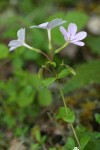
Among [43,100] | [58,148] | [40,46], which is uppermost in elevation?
A: [40,46]

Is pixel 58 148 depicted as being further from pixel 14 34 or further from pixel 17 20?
pixel 17 20

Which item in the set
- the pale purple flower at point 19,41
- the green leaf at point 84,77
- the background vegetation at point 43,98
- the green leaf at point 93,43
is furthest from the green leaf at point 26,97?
the pale purple flower at point 19,41

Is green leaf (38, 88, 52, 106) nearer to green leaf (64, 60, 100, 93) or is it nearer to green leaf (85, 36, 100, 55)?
green leaf (64, 60, 100, 93)

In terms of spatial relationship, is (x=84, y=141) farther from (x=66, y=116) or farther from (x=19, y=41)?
(x=19, y=41)

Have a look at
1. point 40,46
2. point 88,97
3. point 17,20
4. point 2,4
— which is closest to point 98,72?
point 88,97

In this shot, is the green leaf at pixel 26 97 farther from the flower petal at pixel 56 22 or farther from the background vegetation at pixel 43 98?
the flower petal at pixel 56 22

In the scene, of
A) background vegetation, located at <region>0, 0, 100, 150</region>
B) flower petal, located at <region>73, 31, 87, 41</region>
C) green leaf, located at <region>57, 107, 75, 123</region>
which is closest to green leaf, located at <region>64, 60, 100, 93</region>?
background vegetation, located at <region>0, 0, 100, 150</region>

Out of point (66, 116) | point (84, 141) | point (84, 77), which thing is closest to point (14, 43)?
point (66, 116)
